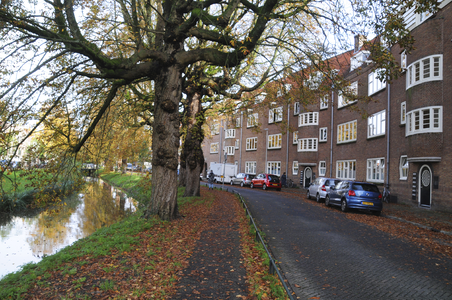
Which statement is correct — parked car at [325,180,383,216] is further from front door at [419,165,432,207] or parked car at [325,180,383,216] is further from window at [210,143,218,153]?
window at [210,143,218,153]

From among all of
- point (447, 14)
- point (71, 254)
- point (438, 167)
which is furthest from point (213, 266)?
point (447, 14)

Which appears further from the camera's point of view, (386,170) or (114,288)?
(386,170)

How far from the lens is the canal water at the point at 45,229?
33.9 feet

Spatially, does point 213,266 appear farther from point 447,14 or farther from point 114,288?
point 447,14

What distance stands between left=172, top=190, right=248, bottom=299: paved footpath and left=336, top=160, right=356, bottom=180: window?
21.5 metres

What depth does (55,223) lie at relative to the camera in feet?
51.2

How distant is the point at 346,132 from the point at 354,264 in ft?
80.4

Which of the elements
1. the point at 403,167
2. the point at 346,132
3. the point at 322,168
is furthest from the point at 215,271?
the point at 322,168

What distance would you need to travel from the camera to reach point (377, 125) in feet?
82.1

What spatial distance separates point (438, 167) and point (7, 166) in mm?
19348

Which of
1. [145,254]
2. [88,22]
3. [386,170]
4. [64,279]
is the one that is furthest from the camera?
Answer: [386,170]

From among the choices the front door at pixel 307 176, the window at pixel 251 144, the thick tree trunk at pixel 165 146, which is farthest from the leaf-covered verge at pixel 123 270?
the window at pixel 251 144

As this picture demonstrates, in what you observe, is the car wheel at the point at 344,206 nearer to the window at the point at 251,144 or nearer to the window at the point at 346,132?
the window at the point at 346,132

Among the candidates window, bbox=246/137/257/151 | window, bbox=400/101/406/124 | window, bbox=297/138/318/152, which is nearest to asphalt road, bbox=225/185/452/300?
window, bbox=400/101/406/124
